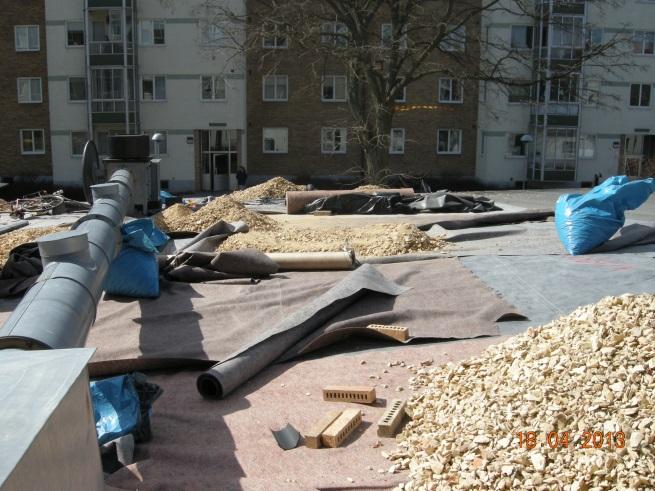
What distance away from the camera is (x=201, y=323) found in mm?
7551

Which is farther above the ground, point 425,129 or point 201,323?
point 425,129

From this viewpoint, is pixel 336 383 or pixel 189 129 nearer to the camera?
pixel 336 383

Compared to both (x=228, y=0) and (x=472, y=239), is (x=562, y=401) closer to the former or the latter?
(x=472, y=239)

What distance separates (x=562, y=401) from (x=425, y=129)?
39.4 metres

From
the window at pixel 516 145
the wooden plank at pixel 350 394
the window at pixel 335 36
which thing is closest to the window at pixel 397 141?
the window at pixel 516 145

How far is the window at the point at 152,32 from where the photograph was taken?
41.4m

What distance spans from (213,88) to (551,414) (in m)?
39.6

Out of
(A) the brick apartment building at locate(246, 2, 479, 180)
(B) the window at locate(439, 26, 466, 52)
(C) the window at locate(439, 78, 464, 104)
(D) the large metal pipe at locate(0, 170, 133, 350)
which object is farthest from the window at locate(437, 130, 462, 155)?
(D) the large metal pipe at locate(0, 170, 133, 350)

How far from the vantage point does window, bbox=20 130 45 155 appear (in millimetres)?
43094

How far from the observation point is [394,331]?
672cm

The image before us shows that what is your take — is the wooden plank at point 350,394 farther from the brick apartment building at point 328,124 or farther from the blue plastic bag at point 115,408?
the brick apartment building at point 328,124

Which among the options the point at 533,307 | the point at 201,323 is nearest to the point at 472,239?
the point at 533,307

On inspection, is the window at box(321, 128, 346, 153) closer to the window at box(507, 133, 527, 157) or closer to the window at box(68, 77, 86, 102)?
the window at box(507, 133, 527, 157)

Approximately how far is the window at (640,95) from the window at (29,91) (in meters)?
34.7
